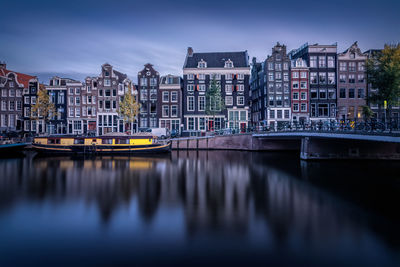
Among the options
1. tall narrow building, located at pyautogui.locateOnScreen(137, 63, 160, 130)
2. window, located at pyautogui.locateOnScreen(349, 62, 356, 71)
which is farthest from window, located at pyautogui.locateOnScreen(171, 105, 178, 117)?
window, located at pyautogui.locateOnScreen(349, 62, 356, 71)

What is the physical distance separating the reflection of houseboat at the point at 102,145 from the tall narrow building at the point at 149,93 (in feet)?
50.4

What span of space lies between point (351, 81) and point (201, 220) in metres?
50.7

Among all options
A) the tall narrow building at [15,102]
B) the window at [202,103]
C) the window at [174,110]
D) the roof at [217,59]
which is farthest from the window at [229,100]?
the tall narrow building at [15,102]

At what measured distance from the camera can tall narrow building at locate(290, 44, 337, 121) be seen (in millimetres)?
50281

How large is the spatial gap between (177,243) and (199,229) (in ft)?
4.77

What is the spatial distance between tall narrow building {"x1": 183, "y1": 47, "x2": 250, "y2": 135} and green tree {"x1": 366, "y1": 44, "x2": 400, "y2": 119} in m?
23.3

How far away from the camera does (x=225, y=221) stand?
454 inches

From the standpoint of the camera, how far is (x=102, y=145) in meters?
37.1

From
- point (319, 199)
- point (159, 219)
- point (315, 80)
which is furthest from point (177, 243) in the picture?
point (315, 80)

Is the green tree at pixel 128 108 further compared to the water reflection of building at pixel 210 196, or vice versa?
the green tree at pixel 128 108

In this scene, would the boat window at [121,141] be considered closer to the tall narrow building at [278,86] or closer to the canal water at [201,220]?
the canal water at [201,220]

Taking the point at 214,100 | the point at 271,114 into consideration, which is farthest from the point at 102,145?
the point at 271,114

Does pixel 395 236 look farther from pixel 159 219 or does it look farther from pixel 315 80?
pixel 315 80

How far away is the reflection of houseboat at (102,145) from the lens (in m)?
36.8
